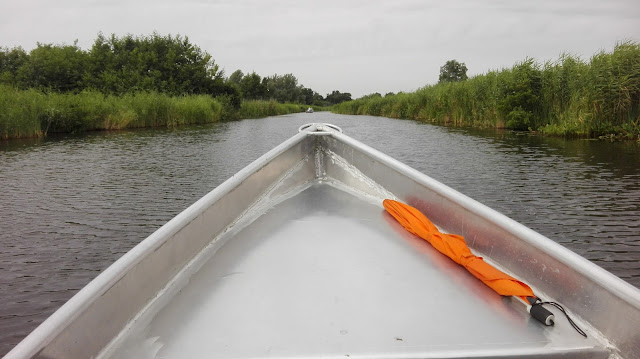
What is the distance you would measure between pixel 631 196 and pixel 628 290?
181 inches

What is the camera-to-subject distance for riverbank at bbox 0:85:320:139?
12.0 meters

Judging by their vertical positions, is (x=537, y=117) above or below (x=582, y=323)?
above

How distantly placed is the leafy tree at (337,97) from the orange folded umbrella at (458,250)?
115930mm

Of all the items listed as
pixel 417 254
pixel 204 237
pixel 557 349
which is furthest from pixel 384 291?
pixel 204 237

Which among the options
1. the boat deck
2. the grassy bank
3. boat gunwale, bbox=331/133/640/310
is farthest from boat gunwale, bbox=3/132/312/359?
the grassy bank

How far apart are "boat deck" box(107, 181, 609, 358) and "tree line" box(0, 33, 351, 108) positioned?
84.5 feet

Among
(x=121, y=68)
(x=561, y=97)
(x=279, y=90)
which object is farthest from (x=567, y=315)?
(x=279, y=90)

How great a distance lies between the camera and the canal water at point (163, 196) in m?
2.95

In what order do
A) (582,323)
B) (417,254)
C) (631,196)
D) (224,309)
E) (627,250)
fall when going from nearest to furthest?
1. (582,323)
2. (224,309)
3. (417,254)
4. (627,250)
5. (631,196)

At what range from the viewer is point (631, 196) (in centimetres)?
465

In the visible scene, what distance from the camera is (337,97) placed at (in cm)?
11744

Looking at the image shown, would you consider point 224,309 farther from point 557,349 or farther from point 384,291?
point 557,349

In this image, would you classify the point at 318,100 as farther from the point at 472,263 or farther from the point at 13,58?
the point at 472,263

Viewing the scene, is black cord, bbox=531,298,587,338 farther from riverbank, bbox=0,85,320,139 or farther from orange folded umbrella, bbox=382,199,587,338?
riverbank, bbox=0,85,320,139
